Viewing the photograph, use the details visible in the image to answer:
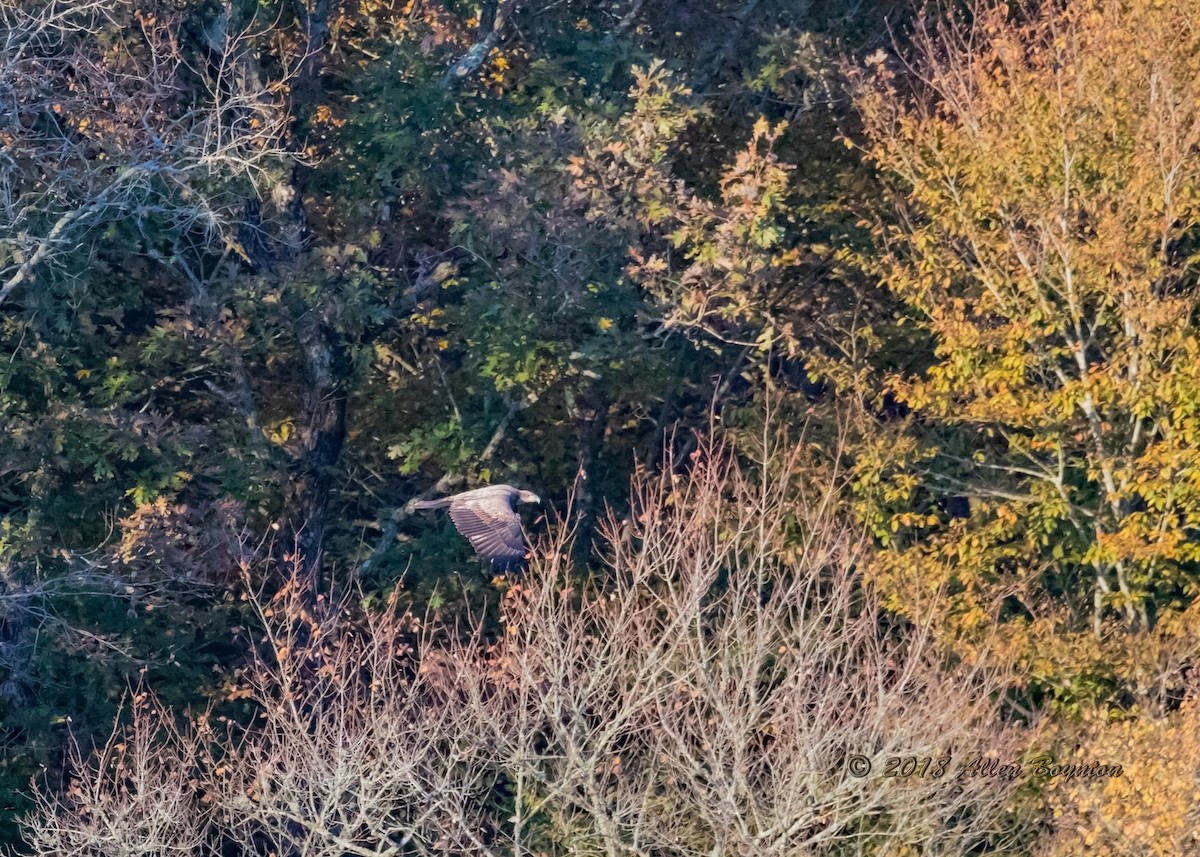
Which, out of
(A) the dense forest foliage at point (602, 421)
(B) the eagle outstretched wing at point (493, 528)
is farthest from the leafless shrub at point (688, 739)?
(B) the eagle outstretched wing at point (493, 528)

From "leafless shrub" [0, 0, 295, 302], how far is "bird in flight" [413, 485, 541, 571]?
291cm

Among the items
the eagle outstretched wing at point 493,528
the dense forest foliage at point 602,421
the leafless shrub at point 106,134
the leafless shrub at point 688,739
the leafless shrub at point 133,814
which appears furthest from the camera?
the eagle outstretched wing at point 493,528

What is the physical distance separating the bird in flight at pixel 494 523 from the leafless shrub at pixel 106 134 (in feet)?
9.53

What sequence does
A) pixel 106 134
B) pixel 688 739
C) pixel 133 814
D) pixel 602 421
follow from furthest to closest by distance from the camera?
pixel 602 421 < pixel 106 134 < pixel 688 739 < pixel 133 814

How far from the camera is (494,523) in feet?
45.3

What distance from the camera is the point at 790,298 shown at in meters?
16.9

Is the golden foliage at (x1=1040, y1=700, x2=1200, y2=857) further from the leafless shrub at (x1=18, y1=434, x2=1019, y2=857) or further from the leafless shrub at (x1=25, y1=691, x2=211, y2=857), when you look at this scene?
the leafless shrub at (x1=25, y1=691, x2=211, y2=857)

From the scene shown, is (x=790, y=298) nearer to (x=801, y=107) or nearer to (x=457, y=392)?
(x=801, y=107)

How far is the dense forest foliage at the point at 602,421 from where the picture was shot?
12.2 m

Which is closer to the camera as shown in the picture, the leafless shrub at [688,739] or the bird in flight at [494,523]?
the leafless shrub at [688,739]

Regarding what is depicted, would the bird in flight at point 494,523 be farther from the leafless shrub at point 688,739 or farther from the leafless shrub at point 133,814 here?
the leafless shrub at point 133,814

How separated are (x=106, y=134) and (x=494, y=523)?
4.19 meters

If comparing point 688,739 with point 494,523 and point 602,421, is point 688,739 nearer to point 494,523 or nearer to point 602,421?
point 494,523

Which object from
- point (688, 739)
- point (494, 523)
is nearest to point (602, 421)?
point (494, 523)
